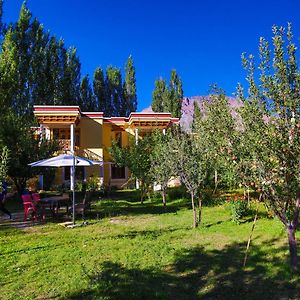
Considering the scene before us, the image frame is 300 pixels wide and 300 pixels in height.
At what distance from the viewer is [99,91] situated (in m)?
37.7

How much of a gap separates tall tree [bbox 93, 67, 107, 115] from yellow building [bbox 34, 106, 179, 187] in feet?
36.5

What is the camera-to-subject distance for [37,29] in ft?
98.2

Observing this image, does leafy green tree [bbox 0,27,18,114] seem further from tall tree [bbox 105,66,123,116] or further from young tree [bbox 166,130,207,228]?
tall tree [bbox 105,66,123,116]

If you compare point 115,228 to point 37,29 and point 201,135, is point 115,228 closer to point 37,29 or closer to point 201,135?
point 201,135

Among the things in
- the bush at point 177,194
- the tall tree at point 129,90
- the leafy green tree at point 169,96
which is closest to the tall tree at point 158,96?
the leafy green tree at point 169,96

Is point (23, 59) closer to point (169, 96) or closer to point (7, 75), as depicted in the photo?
point (7, 75)

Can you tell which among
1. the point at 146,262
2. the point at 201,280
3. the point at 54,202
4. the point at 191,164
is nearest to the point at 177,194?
the point at 54,202

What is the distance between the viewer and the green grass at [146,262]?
189 inches

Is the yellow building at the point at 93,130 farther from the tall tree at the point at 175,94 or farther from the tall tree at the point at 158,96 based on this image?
the tall tree at the point at 158,96

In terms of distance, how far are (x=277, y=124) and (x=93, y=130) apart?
21888 mm

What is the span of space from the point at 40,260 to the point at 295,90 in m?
5.66

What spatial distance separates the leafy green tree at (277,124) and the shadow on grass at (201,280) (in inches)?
47.8

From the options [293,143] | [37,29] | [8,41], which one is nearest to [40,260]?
[293,143]

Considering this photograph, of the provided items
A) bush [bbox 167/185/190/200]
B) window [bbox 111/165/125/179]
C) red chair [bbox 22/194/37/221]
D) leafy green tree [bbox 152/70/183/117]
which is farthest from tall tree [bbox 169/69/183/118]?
red chair [bbox 22/194/37/221]
